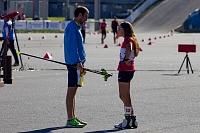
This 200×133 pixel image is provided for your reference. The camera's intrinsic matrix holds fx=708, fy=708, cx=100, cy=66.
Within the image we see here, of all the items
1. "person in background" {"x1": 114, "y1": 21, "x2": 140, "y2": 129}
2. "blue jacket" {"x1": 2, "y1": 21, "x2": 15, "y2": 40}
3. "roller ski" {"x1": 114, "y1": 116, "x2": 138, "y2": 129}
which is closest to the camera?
"roller ski" {"x1": 114, "y1": 116, "x2": 138, "y2": 129}

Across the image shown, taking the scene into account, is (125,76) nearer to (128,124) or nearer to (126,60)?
(126,60)

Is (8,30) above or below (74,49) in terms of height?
above

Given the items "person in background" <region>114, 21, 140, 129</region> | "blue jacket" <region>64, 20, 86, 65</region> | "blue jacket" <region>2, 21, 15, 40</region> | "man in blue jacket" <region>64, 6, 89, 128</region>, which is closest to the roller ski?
"person in background" <region>114, 21, 140, 129</region>

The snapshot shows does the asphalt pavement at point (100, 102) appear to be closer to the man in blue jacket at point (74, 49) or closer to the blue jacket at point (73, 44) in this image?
the man in blue jacket at point (74, 49)

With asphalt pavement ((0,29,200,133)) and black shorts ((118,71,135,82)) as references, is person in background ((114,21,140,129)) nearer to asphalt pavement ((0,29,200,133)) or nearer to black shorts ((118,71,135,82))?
black shorts ((118,71,135,82))

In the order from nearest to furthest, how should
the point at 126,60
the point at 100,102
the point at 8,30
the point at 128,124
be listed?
the point at 128,124 < the point at 126,60 < the point at 100,102 < the point at 8,30

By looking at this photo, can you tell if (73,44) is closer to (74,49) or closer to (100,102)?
(74,49)

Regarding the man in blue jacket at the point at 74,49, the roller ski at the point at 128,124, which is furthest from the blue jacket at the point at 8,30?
the roller ski at the point at 128,124

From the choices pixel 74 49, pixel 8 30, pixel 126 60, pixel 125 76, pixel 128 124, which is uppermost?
pixel 8 30

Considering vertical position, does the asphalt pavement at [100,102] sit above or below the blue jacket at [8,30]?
below

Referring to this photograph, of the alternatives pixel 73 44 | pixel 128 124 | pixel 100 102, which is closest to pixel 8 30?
pixel 100 102

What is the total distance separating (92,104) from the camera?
1442 cm

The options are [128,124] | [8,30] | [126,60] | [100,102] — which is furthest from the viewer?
[8,30]

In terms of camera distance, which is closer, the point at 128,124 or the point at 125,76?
the point at 128,124
